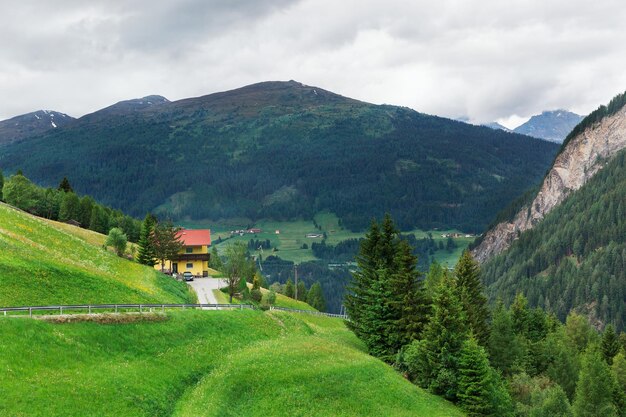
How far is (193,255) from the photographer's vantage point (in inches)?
4456

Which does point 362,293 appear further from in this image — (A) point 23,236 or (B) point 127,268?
(A) point 23,236

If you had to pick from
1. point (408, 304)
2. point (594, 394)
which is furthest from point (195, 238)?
point (594, 394)

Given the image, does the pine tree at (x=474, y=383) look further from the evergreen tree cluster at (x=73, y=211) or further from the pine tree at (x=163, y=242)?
the evergreen tree cluster at (x=73, y=211)

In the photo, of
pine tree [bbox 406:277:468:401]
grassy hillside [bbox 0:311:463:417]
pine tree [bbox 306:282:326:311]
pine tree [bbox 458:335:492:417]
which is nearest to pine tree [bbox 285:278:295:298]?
pine tree [bbox 306:282:326:311]

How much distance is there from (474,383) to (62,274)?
138 ft

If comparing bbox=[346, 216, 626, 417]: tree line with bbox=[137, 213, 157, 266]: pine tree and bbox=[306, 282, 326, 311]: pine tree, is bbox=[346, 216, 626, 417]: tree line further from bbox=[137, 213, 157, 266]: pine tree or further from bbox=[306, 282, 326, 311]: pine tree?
bbox=[306, 282, 326, 311]: pine tree

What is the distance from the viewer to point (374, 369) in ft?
165

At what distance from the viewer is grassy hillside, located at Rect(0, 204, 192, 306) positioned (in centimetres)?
4966

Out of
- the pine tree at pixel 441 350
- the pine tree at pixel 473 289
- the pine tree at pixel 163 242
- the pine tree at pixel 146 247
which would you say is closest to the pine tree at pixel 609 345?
the pine tree at pixel 473 289

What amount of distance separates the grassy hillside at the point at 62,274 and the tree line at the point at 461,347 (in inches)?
1024

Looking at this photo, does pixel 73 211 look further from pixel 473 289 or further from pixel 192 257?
pixel 473 289

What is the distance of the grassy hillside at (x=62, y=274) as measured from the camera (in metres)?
49.7

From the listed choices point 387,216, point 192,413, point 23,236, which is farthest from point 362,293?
point 23,236

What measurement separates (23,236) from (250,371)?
41.2 m
